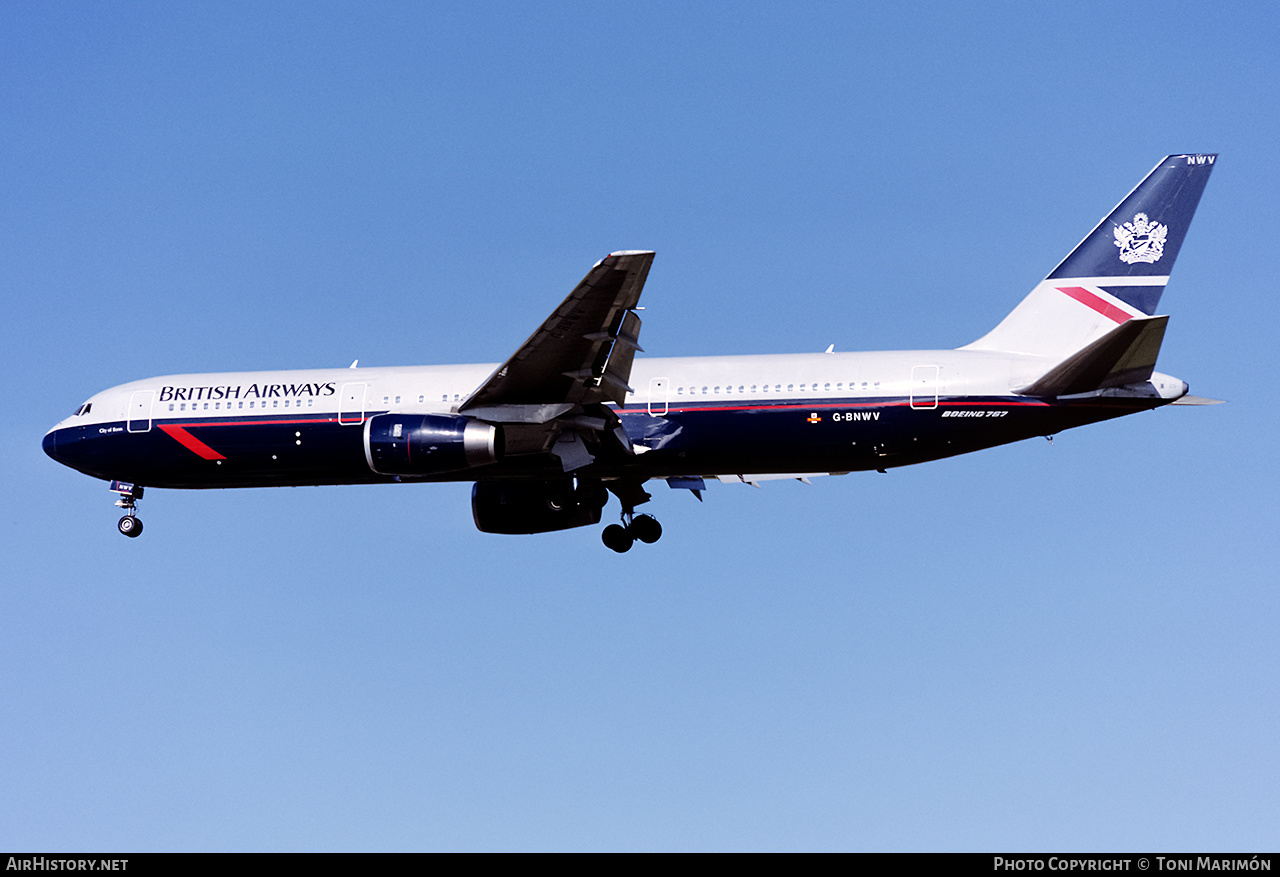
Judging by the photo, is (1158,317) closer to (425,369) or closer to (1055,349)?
(1055,349)

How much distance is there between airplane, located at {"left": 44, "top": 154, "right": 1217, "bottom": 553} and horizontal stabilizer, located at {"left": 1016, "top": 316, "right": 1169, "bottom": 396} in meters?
0.04

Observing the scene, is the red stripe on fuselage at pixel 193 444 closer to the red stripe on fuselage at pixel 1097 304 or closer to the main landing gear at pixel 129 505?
the main landing gear at pixel 129 505

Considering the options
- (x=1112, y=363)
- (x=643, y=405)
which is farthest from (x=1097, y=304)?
(x=643, y=405)

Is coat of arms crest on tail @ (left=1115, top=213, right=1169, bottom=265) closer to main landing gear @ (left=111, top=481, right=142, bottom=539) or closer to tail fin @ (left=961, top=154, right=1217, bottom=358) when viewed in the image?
tail fin @ (left=961, top=154, right=1217, bottom=358)

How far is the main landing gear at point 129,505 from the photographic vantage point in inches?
1244

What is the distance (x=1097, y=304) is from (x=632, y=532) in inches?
435

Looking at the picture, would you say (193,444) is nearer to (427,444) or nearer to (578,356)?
(427,444)

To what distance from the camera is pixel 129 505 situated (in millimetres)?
31641

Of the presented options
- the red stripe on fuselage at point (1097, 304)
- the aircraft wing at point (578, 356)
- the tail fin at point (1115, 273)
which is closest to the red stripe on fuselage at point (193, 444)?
the aircraft wing at point (578, 356)

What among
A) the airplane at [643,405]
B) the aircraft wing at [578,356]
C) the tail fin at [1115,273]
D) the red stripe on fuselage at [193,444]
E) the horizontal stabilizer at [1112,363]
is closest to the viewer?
the aircraft wing at [578,356]

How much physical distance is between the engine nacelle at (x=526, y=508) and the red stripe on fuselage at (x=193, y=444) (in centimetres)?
563

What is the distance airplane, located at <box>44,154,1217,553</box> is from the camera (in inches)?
1055

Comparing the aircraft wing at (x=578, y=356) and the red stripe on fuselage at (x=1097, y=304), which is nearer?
the aircraft wing at (x=578, y=356)
